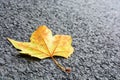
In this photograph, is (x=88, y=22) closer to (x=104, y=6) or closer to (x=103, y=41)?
(x=103, y=41)

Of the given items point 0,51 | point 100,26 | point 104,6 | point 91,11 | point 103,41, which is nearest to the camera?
point 0,51

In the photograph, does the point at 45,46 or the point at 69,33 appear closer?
the point at 45,46

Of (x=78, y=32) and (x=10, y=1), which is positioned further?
(x=10, y=1)

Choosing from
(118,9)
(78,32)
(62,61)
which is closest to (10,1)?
(78,32)
